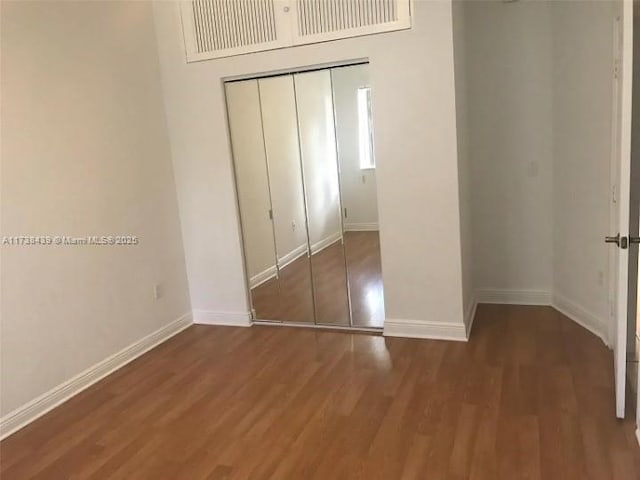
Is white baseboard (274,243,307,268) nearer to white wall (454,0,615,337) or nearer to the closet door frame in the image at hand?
the closet door frame

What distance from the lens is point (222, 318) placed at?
14.0 ft

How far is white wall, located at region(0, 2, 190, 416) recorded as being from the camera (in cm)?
283

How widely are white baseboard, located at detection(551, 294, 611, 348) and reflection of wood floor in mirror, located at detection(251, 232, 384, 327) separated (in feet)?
4.61

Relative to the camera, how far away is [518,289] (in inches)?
165

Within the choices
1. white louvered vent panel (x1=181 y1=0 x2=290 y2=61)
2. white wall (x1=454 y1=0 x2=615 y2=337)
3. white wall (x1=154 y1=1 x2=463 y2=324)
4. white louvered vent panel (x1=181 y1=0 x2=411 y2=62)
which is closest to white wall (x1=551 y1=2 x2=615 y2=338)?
white wall (x1=454 y1=0 x2=615 y2=337)

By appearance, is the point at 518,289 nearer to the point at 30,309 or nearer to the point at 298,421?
the point at 298,421

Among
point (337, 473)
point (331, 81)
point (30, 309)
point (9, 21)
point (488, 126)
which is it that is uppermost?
point (9, 21)

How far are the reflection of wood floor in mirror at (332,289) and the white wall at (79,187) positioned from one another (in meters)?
0.84

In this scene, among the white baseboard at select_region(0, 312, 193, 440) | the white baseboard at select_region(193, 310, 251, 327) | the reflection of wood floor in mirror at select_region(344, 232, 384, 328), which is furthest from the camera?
the white baseboard at select_region(193, 310, 251, 327)

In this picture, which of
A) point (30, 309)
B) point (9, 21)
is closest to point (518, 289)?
point (30, 309)

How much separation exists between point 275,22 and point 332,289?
80.1 inches

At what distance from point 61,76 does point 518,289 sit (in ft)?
12.1

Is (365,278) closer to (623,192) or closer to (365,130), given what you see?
(365,130)

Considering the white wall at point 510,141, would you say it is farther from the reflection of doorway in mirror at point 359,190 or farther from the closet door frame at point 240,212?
the closet door frame at point 240,212
